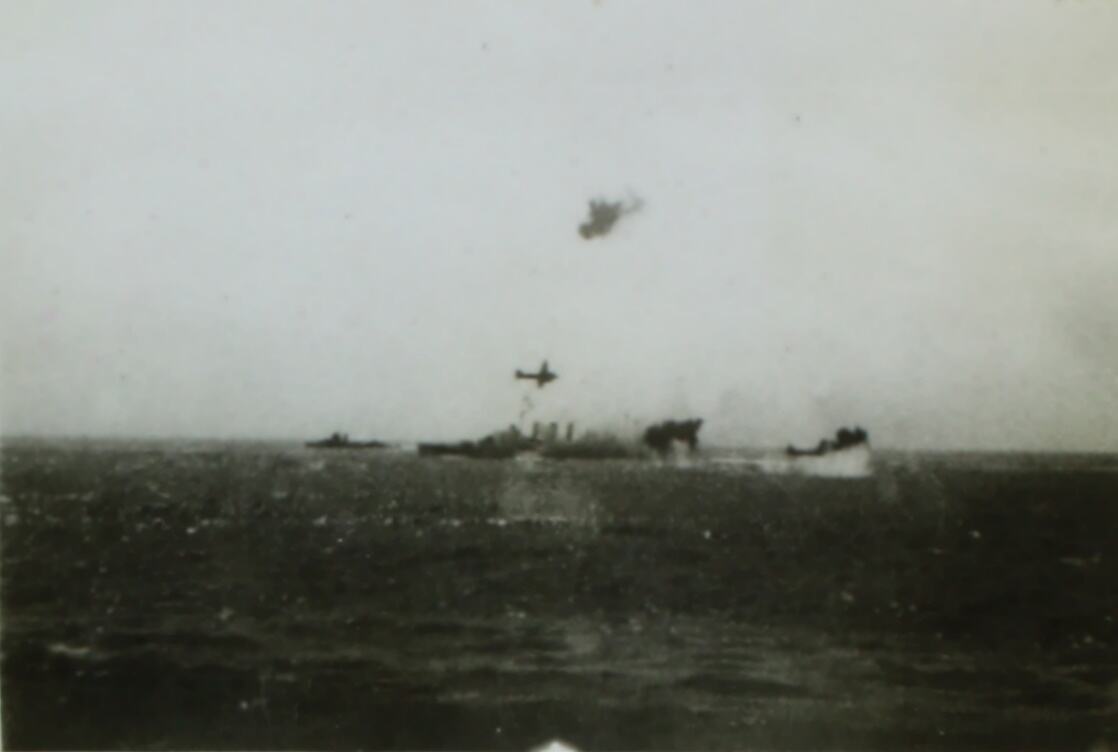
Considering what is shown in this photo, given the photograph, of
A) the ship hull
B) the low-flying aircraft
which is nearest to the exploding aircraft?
the low-flying aircraft

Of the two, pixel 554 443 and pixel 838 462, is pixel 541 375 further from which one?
pixel 838 462

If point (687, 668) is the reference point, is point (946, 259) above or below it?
above

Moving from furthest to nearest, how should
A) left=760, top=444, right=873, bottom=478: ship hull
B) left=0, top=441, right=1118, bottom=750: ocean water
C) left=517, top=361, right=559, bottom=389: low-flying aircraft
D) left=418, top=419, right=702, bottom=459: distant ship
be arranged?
1. left=760, top=444, right=873, bottom=478: ship hull
2. left=418, top=419, right=702, bottom=459: distant ship
3. left=517, top=361, right=559, bottom=389: low-flying aircraft
4. left=0, top=441, right=1118, bottom=750: ocean water

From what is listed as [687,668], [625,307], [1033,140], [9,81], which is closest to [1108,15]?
[1033,140]

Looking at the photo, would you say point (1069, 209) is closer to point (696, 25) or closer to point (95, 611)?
point (696, 25)

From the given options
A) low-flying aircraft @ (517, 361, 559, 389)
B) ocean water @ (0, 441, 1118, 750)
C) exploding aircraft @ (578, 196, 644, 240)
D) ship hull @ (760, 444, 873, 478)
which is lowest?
ocean water @ (0, 441, 1118, 750)

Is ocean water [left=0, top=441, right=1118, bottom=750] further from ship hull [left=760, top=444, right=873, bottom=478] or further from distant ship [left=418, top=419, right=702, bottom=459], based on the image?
ship hull [left=760, top=444, right=873, bottom=478]
